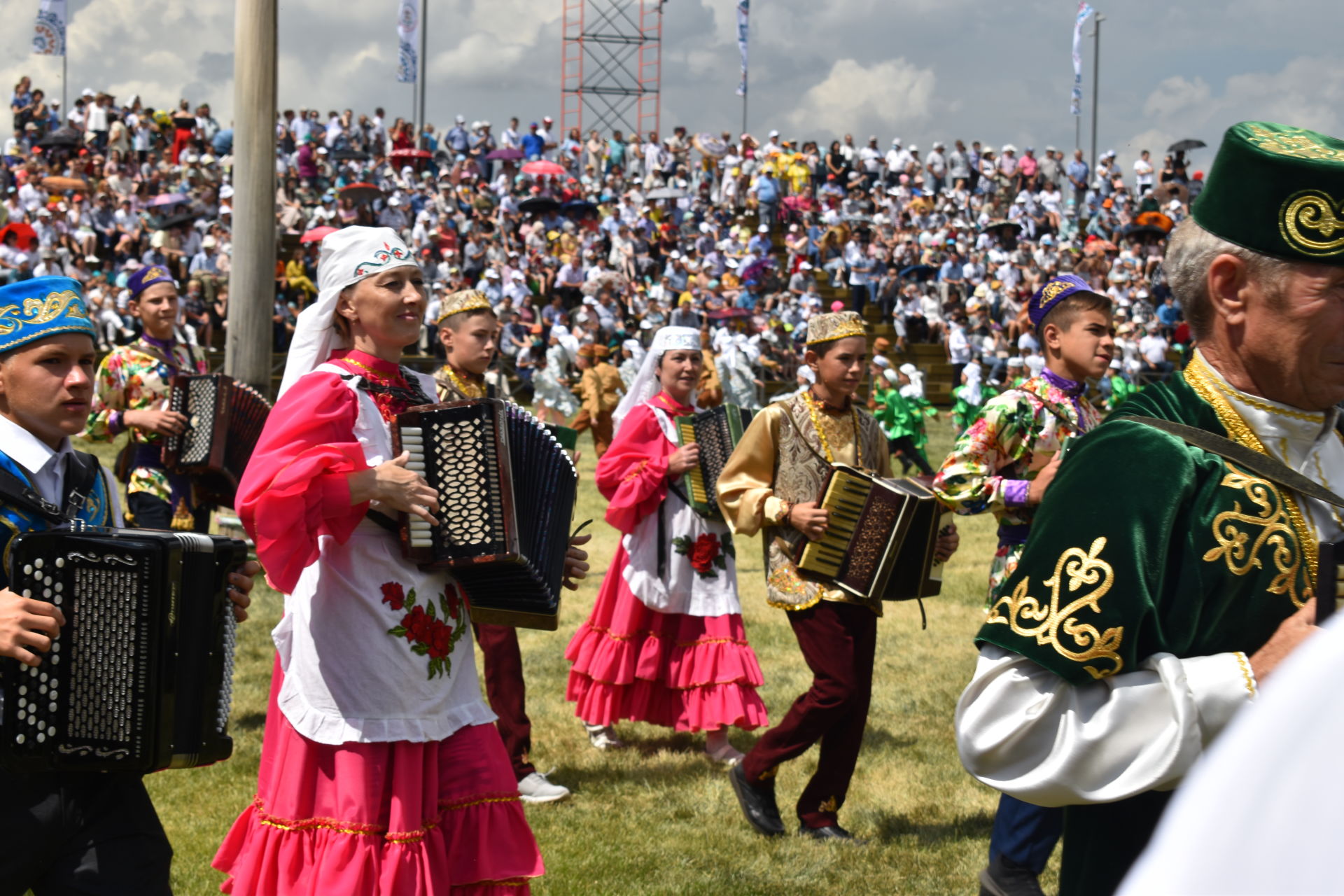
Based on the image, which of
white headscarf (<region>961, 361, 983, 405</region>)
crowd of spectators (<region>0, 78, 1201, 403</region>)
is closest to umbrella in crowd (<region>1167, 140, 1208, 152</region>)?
crowd of spectators (<region>0, 78, 1201, 403</region>)

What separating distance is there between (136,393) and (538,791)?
→ 3.27 meters

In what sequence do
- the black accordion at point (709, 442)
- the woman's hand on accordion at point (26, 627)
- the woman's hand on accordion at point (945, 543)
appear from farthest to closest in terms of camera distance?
1. the black accordion at point (709, 442)
2. the woman's hand on accordion at point (945, 543)
3. the woman's hand on accordion at point (26, 627)

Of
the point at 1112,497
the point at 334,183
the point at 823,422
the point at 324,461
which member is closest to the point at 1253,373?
the point at 1112,497

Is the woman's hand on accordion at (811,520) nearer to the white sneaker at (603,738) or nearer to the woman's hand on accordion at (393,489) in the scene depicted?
the white sneaker at (603,738)

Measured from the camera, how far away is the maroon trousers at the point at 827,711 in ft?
17.6

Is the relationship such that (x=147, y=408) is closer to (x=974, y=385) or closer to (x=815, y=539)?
(x=815, y=539)

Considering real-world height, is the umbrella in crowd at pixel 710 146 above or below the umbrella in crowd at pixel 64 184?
above

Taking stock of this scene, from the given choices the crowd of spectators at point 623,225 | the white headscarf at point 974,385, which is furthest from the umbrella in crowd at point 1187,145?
the white headscarf at point 974,385

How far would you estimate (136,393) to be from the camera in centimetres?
729

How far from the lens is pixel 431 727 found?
3654 mm

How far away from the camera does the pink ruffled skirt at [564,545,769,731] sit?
666 centimetres

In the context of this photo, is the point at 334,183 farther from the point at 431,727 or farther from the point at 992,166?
the point at 431,727

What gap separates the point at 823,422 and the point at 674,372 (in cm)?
139

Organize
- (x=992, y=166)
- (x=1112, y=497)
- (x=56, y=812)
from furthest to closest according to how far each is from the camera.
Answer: (x=992, y=166)
(x=56, y=812)
(x=1112, y=497)
